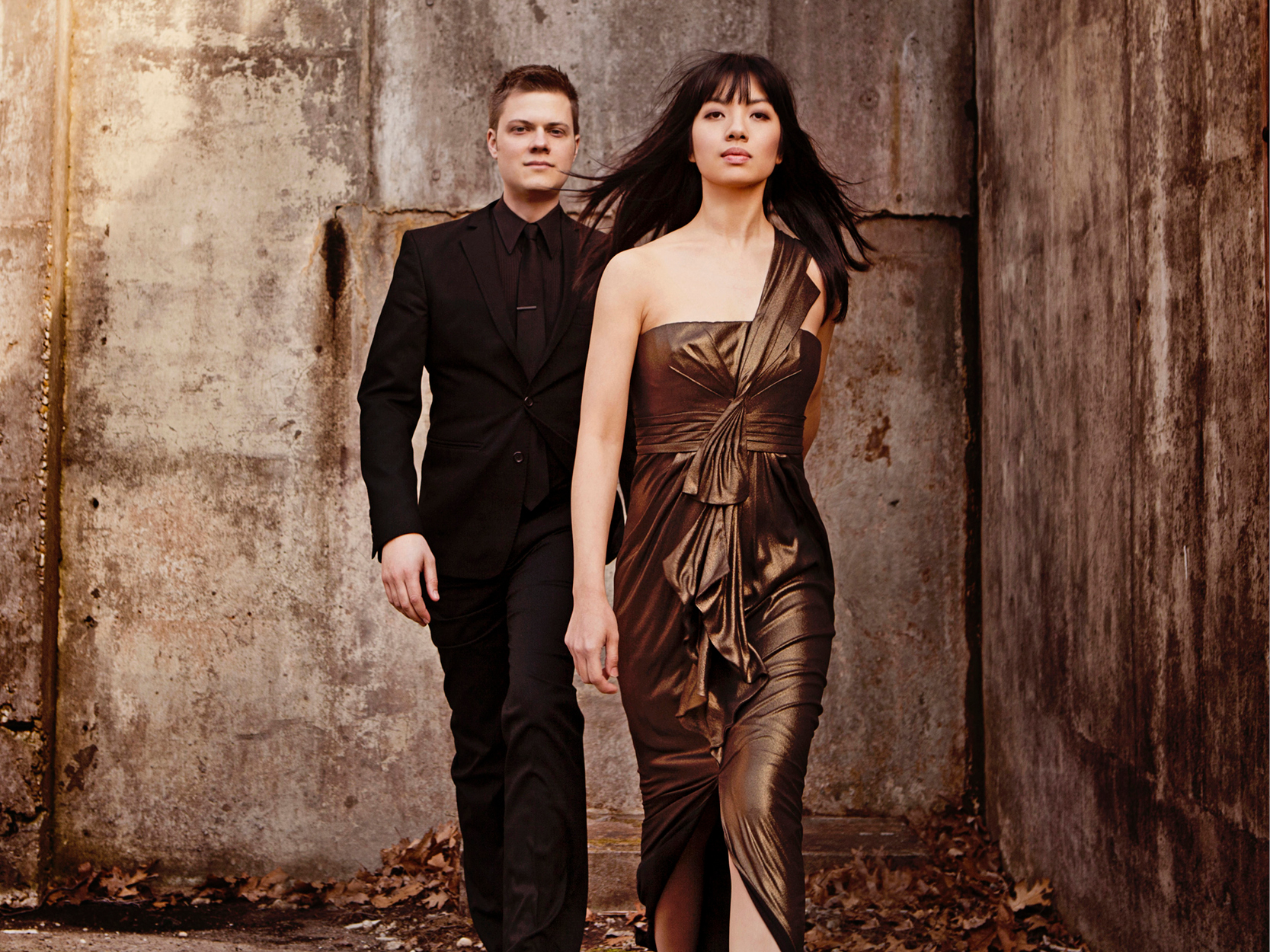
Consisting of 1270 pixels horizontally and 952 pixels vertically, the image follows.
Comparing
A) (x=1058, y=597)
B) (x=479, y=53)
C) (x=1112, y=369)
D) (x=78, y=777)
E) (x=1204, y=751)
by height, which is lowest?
(x=78, y=777)

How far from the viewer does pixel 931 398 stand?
200 inches

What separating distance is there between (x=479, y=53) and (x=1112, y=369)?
9.43ft

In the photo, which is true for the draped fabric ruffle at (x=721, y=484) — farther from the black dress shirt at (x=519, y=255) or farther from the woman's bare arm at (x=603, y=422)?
the black dress shirt at (x=519, y=255)

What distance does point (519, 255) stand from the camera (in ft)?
11.7

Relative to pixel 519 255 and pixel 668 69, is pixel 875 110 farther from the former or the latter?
pixel 519 255

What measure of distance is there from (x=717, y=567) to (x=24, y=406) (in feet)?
10.9

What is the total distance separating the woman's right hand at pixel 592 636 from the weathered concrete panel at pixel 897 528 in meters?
2.31

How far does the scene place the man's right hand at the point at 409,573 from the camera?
3.21 metres

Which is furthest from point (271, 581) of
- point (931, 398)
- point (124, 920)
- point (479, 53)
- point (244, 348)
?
A: point (931, 398)

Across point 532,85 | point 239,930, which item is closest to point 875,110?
point 532,85

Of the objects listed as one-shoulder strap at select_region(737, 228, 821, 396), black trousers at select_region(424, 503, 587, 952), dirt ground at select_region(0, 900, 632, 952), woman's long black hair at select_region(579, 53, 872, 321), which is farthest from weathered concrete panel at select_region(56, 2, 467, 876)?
one-shoulder strap at select_region(737, 228, 821, 396)

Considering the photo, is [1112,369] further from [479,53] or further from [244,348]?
[244,348]

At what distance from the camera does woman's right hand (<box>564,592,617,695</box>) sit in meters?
2.82

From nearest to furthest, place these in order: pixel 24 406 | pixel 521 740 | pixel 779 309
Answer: pixel 779 309 < pixel 521 740 < pixel 24 406
